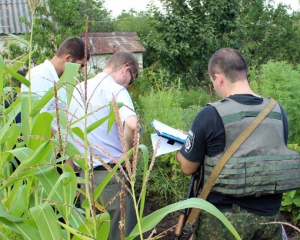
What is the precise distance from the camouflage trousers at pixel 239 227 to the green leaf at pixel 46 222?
1260mm

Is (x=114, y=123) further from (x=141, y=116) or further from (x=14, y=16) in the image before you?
(x=14, y=16)

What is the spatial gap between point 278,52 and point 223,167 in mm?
14299

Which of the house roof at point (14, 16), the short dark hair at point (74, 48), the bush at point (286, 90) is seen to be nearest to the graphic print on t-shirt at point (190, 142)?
the short dark hair at point (74, 48)

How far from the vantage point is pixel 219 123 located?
219cm

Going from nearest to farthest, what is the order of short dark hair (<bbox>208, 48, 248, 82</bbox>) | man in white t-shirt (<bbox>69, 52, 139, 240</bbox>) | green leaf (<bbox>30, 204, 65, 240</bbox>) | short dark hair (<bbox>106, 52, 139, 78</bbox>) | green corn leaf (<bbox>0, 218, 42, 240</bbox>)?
green leaf (<bbox>30, 204, 65, 240</bbox>) → green corn leaf (<bbox>0, 218, 42, 240</bbox>) → short dark hair (<bbox>208, 48, 248, 82</bbox>) → man in white t-shirt (<bbox>69, 52, 139, 240</bbox>) → short dark hair (<bbox>106, 52, 139, 78</bbox>)

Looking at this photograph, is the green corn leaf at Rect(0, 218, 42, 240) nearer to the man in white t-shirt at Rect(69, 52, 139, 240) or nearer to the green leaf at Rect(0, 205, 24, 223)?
the green leaf at Rect(0, 205, 24, 223)

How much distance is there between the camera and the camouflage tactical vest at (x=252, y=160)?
2.18m

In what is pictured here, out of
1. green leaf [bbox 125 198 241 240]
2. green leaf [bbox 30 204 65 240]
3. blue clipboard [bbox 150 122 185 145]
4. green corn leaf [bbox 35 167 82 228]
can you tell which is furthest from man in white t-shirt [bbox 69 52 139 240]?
green leaf [bbox 125 198 241 240]

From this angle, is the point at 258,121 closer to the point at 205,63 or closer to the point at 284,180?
the point at 284,180

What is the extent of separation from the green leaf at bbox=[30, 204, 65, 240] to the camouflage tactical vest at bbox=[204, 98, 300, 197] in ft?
3.82

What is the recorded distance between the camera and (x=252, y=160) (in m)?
2.18

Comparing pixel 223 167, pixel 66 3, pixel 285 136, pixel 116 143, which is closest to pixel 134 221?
pixel 116 143

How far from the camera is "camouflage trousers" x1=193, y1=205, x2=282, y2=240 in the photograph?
89.2 inches

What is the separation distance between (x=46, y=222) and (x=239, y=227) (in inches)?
52.7
